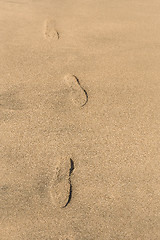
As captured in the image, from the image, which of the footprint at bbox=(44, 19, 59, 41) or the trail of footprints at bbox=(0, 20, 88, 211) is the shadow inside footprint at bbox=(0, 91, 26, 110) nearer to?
the trail of footprints at bbox=(0, 20, 88, 211)

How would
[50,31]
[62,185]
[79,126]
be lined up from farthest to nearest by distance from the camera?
[50,31] < [79,126] < [62,185]

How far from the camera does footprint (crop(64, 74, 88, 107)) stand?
56.2 inches

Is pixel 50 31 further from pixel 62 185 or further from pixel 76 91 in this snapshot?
pixel 62 185

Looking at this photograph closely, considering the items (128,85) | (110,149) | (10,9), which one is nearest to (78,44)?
(128,85)

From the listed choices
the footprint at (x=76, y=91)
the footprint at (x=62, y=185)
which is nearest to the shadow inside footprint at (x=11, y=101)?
the footprint at (x=76, y=91)

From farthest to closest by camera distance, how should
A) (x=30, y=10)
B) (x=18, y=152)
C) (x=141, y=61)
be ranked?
(x=30, y=10) → (x=141, y=61) → (x=18, y=152)

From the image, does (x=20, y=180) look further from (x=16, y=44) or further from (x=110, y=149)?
(x=16, y=44)

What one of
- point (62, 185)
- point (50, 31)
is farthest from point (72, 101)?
point (50, 31)

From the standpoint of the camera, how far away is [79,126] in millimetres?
1320

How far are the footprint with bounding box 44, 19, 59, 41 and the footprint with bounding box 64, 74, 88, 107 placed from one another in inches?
15.4

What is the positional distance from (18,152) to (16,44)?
797mm

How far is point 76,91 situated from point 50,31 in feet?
1.98

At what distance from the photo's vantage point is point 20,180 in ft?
3.73

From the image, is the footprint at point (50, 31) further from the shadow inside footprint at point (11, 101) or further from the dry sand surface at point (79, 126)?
the shadow inside footprint at point (11, 101)
